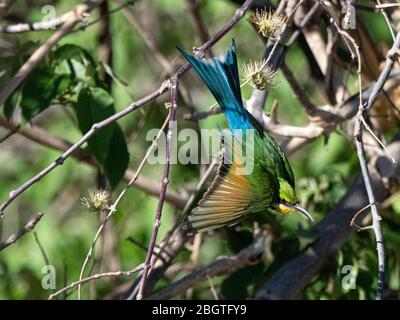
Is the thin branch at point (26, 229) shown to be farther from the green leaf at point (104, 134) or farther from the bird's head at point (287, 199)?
the bird's head at point (287, 199)

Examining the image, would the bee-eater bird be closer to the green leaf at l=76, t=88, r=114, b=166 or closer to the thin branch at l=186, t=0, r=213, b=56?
the green leaf at l=76, t=88, r=114, b=166

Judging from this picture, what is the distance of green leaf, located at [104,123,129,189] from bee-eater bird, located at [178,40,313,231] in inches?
18.1

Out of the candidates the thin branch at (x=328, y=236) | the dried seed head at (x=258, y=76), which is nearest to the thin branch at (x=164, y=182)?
the dried seed head at (x=258, y=76)

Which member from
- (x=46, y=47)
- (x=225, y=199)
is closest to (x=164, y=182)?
(x=225, y=199)

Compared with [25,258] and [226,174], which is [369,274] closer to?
[226,174]

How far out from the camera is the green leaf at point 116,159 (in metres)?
2.49

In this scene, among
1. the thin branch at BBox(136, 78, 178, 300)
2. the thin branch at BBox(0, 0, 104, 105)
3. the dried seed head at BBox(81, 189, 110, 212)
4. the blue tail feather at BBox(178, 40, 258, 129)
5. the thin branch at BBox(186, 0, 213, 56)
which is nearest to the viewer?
the thin branch at BBox(136, 78, 178, 300)

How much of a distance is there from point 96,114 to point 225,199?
0.67 meters

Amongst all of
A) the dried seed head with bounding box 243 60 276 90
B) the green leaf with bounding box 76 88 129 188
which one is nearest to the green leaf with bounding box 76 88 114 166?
the green leaf with bounding box 76 88 129 188

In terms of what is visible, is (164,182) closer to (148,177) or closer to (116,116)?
(116,116)

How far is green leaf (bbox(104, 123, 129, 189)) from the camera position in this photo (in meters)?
2.49

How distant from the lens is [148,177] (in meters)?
3.81

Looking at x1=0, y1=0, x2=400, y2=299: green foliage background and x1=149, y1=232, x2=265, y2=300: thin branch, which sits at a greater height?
x1=0, y1=0, x2=400, y2=299: green foliage background
